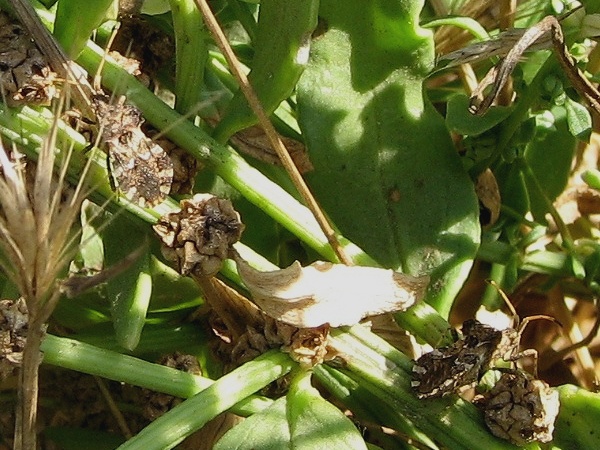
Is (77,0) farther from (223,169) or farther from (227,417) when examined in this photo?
(227,417)

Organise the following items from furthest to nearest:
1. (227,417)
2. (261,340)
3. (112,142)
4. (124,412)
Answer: (124,412) < (227,417) < (261,340) < (112,142)

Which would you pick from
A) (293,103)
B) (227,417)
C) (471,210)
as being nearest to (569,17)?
(471,210)

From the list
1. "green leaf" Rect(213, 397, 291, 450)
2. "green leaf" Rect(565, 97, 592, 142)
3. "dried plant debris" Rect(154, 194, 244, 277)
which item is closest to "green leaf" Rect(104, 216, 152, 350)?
"dried plant debris" Rect(154, 194, 244, 277)

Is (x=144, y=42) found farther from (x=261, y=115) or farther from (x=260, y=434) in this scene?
(x=260, y=434)

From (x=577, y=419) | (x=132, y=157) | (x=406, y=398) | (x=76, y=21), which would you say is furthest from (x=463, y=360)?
(x=76, y=21)

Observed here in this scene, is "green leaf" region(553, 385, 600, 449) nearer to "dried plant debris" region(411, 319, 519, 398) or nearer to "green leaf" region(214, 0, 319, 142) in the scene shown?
"dried plant debris" region(411, 319, 519, 398)

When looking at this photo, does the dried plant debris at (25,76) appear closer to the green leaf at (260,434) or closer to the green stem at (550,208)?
the green leaf at (260,434)
